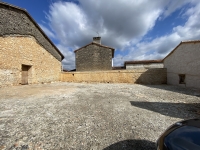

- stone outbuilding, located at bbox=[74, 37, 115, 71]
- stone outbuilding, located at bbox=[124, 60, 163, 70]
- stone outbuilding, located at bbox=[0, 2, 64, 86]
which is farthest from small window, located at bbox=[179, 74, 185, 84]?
stone outbuilding, located at bbox=[0, 2, 64, 86]

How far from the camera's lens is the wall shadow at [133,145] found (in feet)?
6.29

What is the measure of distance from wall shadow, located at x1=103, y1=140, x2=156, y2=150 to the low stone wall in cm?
1152

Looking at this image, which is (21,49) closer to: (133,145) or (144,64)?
(133,145)

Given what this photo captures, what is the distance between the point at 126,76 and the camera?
13.3 meters

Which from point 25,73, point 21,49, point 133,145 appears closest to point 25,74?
point 25,73

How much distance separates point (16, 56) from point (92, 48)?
465 inches

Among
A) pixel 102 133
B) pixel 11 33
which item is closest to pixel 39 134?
pixel 102 133

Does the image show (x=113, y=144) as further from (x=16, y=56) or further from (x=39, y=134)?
(x=16, y=56)

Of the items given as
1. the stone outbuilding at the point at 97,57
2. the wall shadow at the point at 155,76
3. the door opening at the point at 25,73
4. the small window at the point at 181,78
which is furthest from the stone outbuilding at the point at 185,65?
the door opening at the point at 25,73

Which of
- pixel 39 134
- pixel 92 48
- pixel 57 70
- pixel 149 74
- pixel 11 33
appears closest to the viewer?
pixel 39 134

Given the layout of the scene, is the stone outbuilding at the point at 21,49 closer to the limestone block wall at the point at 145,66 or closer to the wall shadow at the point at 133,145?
the wall shadow at the point at 133,145

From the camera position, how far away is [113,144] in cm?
202

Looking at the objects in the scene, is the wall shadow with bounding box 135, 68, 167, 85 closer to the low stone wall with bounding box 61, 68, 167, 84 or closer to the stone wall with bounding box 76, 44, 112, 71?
the low stone wall with bounding box 61, 68, 167, 84

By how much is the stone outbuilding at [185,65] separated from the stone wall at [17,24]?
1537 cm
